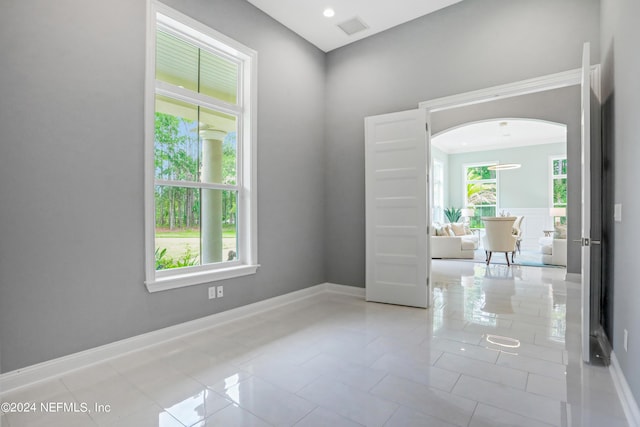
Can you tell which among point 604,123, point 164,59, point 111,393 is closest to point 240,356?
point 111,393

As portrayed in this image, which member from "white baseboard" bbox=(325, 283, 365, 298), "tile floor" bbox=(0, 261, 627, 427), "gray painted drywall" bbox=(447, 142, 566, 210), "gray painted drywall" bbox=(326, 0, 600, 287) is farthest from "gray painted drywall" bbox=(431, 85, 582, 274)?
"gray painted drywall" bbox=(447, 142, 566, 210)

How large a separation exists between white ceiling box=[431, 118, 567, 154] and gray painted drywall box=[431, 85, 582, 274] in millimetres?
890

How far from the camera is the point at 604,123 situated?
2.74 meters

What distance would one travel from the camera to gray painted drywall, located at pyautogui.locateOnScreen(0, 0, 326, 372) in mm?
2076

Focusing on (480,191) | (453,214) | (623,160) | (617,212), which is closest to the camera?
(623,160)

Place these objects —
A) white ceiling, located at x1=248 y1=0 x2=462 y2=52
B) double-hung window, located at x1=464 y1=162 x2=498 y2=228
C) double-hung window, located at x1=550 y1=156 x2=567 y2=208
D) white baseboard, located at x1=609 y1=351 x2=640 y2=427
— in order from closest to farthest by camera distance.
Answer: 1. white baseboard, located at x1=609 y1=351 x2=640 y2=427
2. white ceiling, located at x1=248 y1=0 x2=462 y2=52
3. double-hung window, located at x1=550 y1=156 x2=567 y2=208
4. double-hung window, located at x1=464 y1=162 x2=498 y2=228

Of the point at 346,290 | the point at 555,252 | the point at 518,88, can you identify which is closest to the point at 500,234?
the point at 555,252

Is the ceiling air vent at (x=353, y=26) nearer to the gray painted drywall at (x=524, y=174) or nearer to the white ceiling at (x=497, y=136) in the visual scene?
the white ceiling at (x=497, y=136)

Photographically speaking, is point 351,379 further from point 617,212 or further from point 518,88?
point 518,88

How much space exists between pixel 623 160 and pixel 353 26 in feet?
10.6

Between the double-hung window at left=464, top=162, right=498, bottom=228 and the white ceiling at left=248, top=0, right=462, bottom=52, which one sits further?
the double-hung window at left=464, top=162, right=498, bottom=228

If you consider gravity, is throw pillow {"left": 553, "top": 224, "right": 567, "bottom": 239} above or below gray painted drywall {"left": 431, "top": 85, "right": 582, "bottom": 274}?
below

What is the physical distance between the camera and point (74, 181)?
7.61ft

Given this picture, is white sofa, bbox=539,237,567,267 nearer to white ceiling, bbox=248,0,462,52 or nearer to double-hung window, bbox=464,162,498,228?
double-hung window, bbox=464,162,498,228
